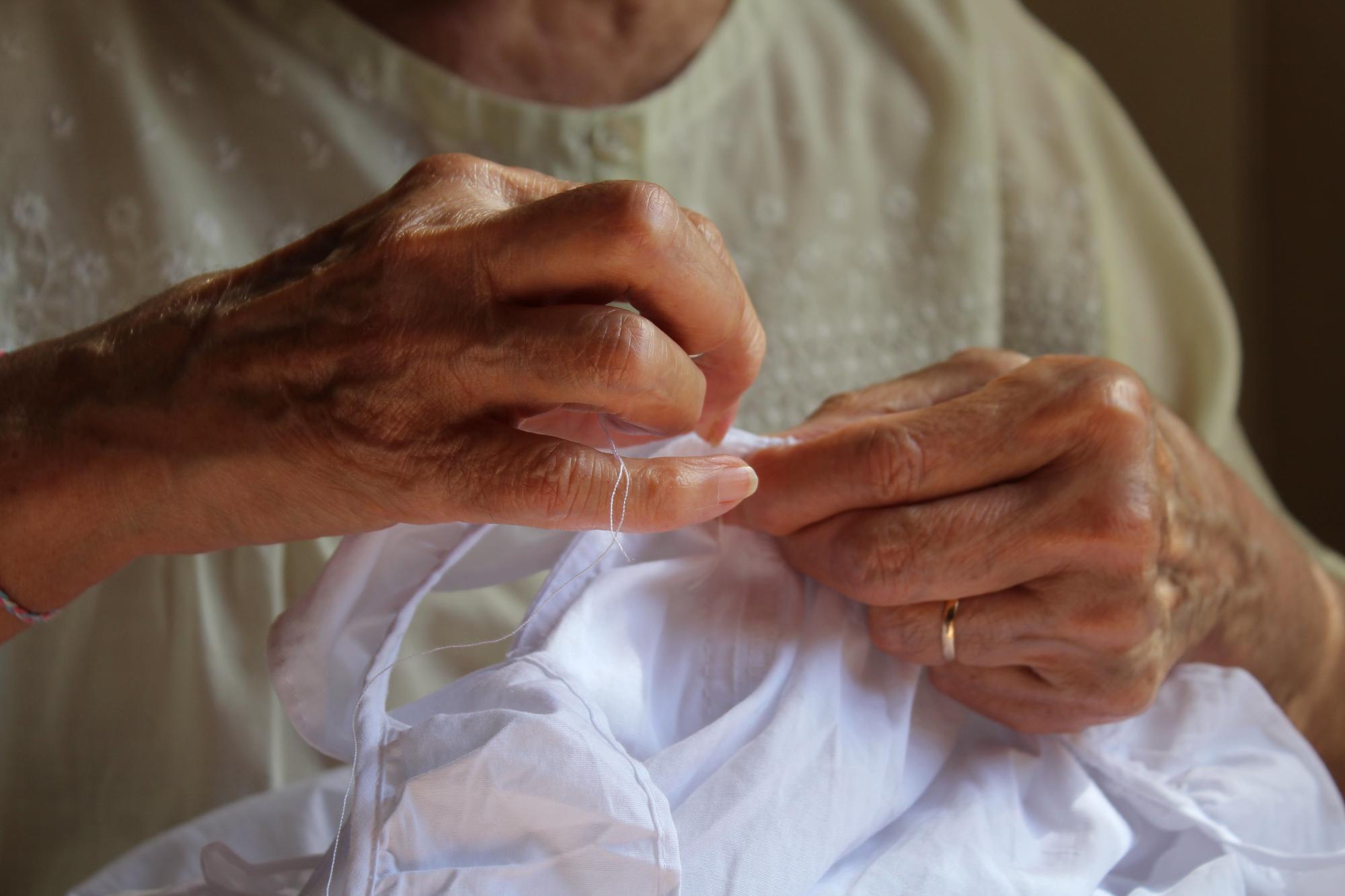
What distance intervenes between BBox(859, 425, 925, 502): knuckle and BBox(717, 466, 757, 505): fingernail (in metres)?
0.10

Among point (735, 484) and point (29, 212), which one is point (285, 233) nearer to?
point (29, 212)

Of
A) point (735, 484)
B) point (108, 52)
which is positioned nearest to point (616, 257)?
point (735, 484)

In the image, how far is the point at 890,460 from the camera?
65 cm

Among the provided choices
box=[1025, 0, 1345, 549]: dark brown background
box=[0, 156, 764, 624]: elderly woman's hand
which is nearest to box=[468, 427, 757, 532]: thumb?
box=[0, 156, 764, 624]: elderly woman's hand

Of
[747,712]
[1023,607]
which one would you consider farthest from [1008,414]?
[747,712]

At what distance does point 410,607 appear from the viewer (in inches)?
24.4

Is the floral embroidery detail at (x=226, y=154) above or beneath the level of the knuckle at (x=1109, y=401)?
above

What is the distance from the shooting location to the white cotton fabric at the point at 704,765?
53 centimetres

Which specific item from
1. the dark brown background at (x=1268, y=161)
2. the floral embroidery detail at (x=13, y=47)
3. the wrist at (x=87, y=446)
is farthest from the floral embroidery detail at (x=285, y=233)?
the dark brown background at (x=1268, y=161)

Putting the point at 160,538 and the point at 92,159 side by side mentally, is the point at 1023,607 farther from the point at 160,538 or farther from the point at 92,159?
the point at 92,159

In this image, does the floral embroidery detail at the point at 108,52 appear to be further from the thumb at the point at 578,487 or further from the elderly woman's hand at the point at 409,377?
the thumb at the point at 578,487

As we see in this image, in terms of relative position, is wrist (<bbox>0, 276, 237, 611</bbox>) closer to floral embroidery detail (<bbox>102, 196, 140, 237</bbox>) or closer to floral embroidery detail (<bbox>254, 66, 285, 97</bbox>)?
floral embroidery detail (<bbox>102, 196, 140, 237</bbox>)

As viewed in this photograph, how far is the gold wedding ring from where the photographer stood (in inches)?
26.7

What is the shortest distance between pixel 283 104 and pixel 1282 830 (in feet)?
3.20
